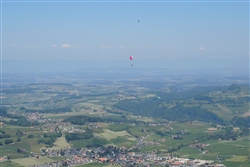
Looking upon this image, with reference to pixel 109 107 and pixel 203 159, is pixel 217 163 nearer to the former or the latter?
pixel 203 159

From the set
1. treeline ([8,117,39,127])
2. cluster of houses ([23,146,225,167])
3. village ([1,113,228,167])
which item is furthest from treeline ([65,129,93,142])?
treeline ([8,117,39,127])

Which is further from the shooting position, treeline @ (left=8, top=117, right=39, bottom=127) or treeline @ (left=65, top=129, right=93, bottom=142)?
treeline @ (left=8, top=117, right=39, bottom=127)

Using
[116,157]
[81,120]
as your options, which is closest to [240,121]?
[81,120]

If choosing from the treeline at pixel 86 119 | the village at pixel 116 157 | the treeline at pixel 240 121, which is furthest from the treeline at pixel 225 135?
the treeline at pixel 86 119

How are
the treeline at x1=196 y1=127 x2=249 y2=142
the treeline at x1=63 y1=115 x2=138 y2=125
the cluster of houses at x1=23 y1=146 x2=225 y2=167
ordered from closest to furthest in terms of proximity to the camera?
the cluster of houses at x1=23 y1=146 x2=225 y2=167
the treeline at x1=196 y1=127 x2=249 y2=142
the treeline at x1=63 y1=115 x2=138 y2=125

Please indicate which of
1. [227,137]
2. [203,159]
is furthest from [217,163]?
[227,137]

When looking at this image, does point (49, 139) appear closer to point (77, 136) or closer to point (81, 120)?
point (77, 136)

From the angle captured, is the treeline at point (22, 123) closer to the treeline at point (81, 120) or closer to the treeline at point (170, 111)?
the treeline at point (81, 120)

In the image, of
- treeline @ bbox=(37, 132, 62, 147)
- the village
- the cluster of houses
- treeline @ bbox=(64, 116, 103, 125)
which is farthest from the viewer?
treeline @ bbox=(64, 116, 103, 125)

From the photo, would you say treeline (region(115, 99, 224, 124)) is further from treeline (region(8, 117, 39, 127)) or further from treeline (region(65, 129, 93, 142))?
treeline (region(8, 117, 39, 127))

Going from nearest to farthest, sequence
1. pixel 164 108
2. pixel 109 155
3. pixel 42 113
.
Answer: pixel 109 155
pixel 42 113
pixel 164 108

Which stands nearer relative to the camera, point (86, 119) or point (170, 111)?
point (86, 119)
